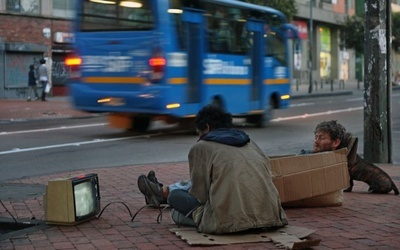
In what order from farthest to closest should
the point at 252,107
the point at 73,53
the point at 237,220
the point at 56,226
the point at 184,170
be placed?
1. the point at 252,107
2. the point at 73,53
3. the point at 184,170
4. the point at 56,226
5. the point at 237,220

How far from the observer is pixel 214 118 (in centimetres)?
632

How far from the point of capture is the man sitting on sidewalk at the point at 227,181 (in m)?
6.06

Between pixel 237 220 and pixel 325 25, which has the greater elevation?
pixel 325 25

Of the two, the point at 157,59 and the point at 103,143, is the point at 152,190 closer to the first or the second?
the point at 103,143

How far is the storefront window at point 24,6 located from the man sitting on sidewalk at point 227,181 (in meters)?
28.8

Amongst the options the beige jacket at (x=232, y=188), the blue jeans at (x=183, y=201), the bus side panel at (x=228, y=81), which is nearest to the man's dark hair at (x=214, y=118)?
the beige jacket at (x=232, y=188)

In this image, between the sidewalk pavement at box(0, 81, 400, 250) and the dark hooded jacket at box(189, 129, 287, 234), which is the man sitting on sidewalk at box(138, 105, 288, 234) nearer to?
the dark hooded jacket at box(189, 129, 287, 234)

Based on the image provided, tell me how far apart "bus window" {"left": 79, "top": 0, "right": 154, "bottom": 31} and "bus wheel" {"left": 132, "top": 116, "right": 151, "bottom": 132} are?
251 cm

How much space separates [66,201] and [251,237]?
1823 mm

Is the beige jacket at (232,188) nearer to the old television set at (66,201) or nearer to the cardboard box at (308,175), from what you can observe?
the cardboard box at (308,175)

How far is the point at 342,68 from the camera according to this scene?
68.9 metres

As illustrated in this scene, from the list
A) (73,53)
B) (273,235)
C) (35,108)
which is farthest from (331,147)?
(35,108)

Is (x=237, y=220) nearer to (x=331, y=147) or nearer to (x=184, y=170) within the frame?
(x=331, y=147)

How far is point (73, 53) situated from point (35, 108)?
10759 millimetres
